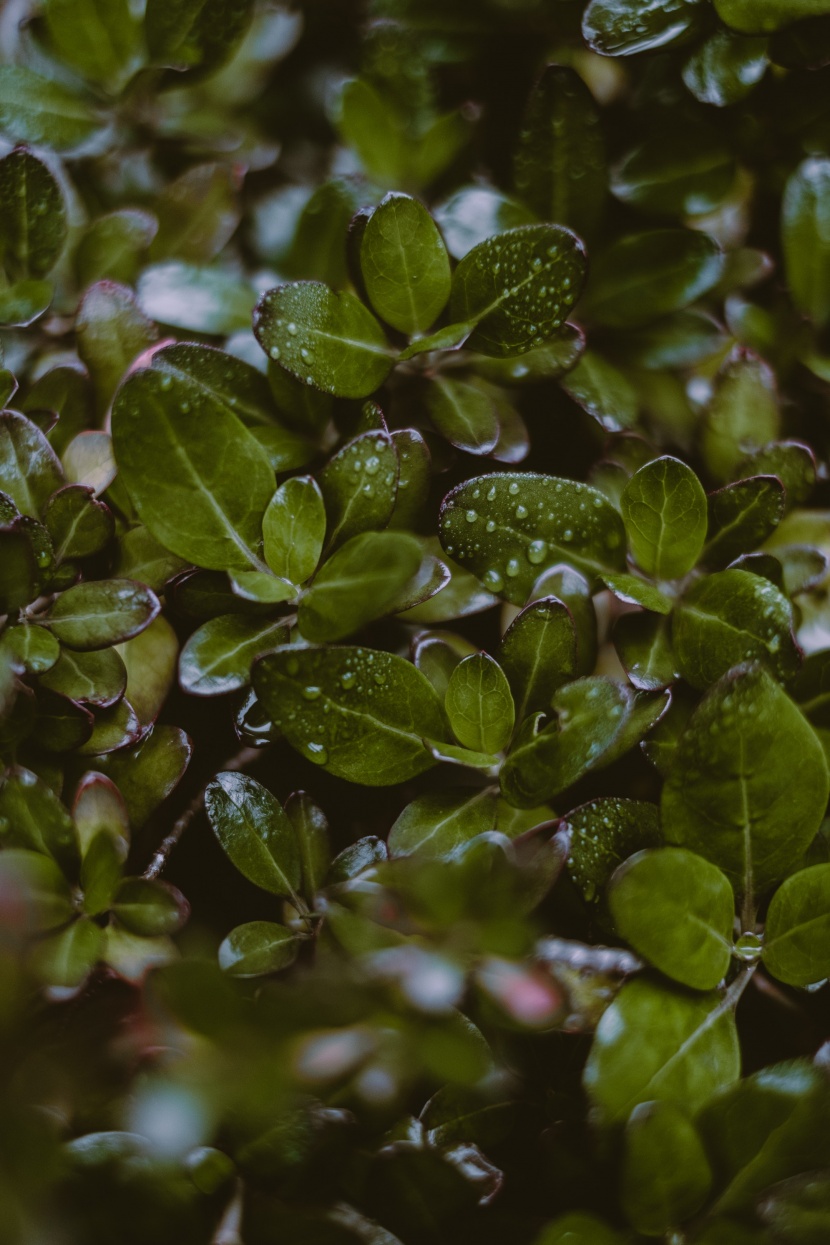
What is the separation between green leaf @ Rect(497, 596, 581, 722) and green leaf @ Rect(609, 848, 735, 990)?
0.38 feet

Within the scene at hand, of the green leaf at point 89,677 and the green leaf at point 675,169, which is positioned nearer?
the green leaf at point 89,677

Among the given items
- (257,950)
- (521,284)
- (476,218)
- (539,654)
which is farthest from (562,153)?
(257,950)

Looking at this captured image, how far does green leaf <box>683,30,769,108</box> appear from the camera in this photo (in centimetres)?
69

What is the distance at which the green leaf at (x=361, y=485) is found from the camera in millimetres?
567

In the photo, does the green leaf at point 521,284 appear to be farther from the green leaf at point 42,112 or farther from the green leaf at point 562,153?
the green leaf at point 42,112

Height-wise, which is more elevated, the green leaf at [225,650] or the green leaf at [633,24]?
the green leaf at [633,24]

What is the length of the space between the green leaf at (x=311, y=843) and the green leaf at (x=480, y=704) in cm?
11

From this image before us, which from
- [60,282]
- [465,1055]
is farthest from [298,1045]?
[60,282]

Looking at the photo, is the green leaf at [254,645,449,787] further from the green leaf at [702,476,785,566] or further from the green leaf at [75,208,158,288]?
the green leaf at [75,208,158,288]

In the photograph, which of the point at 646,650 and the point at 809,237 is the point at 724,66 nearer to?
the point at 809,237

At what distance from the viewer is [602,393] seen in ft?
2.26

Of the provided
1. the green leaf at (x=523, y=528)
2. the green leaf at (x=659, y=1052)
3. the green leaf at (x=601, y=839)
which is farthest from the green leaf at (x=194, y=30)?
the green leaf at (x=659, y=1052)

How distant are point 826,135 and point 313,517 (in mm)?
538

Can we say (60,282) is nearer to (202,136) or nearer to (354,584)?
(202,136)
